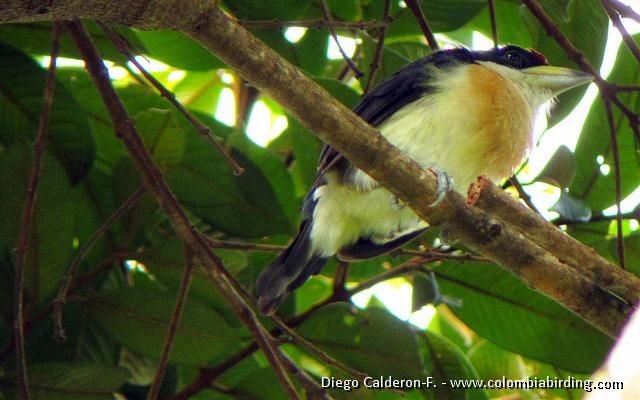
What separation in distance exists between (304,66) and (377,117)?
0.32m

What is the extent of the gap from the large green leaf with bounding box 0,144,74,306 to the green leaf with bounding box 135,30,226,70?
66 centimetres

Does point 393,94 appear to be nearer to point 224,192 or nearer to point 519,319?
point 224,192

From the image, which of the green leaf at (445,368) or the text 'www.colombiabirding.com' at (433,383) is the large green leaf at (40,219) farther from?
the green leaf at (445,368)

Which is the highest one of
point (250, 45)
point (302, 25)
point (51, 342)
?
point (302, 25)

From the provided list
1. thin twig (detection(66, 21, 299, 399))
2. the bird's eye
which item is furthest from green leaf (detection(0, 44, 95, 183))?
the bird's eye

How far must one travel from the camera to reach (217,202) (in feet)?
9.11

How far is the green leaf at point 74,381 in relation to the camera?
243cm

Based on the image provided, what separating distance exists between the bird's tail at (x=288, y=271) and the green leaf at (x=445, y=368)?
0.42m

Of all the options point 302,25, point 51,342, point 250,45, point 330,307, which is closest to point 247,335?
point 330,307

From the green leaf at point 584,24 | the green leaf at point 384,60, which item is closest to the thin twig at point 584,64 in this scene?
the green leaf at point 584,24

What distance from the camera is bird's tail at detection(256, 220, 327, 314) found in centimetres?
258

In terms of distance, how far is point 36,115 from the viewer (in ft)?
8.99

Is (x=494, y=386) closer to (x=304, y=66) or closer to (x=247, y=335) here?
(x=247, y=335)

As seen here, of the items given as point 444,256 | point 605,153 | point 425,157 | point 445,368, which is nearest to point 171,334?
point 444,256
